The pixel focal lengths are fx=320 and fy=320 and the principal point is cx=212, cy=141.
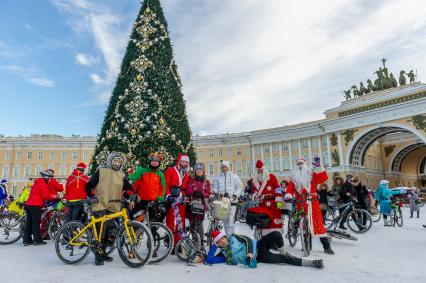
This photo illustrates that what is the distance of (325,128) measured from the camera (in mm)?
46438

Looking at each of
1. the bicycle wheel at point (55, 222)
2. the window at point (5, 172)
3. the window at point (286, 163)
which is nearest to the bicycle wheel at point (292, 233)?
the bicycle wheel at point (55, 222)

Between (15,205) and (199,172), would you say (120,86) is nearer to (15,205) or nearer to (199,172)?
(199,172)

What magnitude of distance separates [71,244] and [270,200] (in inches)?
138

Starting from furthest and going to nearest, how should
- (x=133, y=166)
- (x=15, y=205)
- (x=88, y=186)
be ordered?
(x=15, y=205)
(x=133, y=166)
(x=88, y=186)

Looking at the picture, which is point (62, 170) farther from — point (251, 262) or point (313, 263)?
point (313, 263)

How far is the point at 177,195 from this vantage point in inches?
220

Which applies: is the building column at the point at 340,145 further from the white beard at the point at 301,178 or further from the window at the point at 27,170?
the window at the point at 27,170

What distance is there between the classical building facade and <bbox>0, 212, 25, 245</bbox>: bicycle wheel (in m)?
39.8

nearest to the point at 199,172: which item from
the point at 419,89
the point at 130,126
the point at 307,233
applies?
the point at 307,233

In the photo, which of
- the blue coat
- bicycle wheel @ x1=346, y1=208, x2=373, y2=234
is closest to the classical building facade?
the blue coat

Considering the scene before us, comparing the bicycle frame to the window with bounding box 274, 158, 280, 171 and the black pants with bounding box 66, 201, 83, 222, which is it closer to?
the black pants with bounding box 66, 201, 83, 222

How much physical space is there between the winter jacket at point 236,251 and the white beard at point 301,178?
68.1 inches

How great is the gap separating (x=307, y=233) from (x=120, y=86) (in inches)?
237

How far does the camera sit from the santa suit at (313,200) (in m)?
5.90
